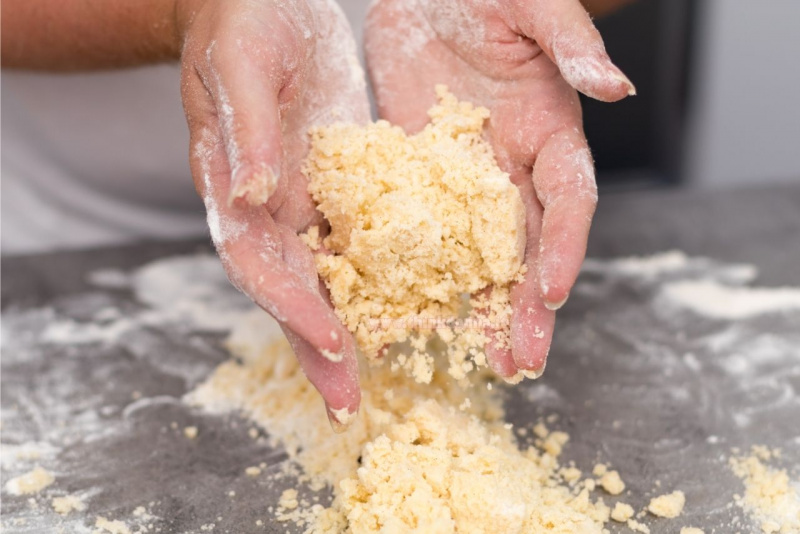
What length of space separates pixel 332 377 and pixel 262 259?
8.5 inches

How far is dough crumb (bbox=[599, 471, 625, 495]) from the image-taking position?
51.3 inches

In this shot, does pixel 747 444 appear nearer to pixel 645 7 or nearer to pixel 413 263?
pixel 413 263

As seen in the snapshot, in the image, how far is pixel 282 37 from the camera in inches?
48.5

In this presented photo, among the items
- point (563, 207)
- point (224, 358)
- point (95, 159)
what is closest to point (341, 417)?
point (563, 207)

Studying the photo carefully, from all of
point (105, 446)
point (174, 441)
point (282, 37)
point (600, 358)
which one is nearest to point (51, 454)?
point (105, 446)

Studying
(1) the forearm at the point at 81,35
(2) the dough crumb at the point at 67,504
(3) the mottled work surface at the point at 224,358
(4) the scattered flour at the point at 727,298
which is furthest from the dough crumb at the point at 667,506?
(1) the forearm at the point at 81,35

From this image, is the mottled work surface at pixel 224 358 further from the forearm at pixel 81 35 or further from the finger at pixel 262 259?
the forearm at pixel 81 35

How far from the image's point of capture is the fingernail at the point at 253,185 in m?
1.02

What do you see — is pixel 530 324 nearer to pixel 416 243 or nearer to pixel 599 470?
pixel 416 243

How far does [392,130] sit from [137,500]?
82 centimetres

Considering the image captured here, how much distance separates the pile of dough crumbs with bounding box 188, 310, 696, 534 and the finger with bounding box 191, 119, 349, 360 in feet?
0.76

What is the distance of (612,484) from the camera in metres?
1.31

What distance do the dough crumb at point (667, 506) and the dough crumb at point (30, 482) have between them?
1.10m

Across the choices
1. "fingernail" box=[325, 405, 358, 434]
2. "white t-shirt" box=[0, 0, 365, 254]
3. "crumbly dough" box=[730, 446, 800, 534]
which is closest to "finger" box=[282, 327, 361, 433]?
"fingernail" box=[325, 405, 358, 434]
